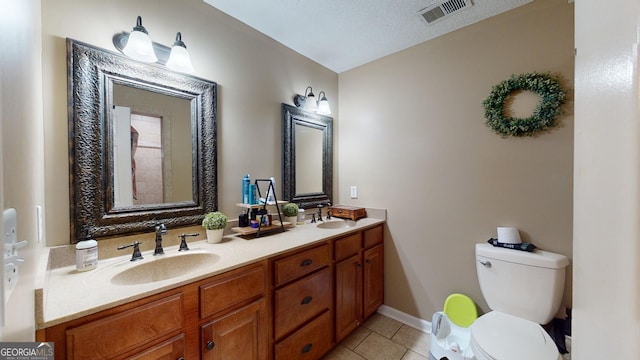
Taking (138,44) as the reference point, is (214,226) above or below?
below

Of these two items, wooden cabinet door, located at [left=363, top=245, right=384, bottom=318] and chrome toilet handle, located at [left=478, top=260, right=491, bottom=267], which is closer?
chrome toilet handle, located at [left=478, top=260, right=491, bottom=267]

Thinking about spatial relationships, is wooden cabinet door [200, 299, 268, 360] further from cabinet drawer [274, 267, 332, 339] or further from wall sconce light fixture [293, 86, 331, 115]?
wall sconce light fixture [293, 86, 331, 115]

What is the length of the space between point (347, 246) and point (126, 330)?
51.1 inches

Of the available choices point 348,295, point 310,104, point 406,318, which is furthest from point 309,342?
point 310,104

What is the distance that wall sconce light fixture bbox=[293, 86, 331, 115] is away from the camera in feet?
7.11

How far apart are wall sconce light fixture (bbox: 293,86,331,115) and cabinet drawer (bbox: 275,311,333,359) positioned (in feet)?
5.50

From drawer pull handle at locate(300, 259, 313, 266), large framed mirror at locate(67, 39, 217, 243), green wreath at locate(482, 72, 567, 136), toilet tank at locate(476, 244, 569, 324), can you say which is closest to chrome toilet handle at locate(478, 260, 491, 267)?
toilet tank at locate(476, 244, 569, 324)

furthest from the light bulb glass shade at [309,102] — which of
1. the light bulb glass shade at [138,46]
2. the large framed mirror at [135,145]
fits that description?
the light bulb glass shade at [138,46]

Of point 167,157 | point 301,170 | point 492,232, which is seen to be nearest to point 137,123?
point 167,157

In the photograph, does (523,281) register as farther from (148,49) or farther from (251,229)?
(148,49)

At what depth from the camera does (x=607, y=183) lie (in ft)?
0.86

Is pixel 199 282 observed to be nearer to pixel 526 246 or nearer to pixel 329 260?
pixel 329 260

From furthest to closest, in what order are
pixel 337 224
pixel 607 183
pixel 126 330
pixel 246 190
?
pixel 337 224
pixel 246 190
pixel 126 330
pixel 607 183

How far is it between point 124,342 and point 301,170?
1614 millimetres
